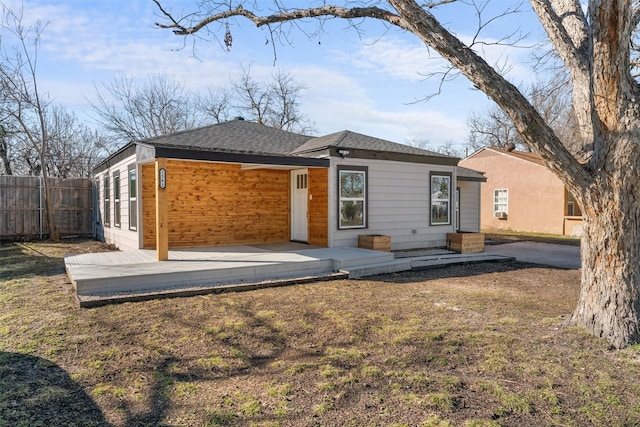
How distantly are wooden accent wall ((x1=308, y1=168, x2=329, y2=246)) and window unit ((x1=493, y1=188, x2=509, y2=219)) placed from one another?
43.8ft

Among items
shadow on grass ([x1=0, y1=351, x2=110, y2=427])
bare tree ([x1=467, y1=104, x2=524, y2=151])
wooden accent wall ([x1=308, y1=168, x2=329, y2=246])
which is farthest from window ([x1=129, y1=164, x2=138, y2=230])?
bare tree ([x1=467, y1=104, x2=524, y2=151])

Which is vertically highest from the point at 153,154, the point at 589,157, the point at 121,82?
Result: the point at 121,82

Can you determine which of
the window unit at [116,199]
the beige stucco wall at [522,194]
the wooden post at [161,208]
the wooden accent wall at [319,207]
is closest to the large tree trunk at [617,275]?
the wooden accent wall at [319,207]

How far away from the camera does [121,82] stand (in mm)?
24000

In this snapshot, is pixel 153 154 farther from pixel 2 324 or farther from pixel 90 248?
pixel 90 248

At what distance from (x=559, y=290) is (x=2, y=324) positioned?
7.81m

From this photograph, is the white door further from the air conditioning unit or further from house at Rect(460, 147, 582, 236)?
the air conditioning unit

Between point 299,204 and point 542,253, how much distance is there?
711 centimetres

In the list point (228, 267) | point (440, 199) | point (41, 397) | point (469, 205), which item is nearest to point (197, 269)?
point (228, 267)

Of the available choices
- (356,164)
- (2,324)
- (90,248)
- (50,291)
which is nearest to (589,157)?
(356,164)

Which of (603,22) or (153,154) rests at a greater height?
(603,22)

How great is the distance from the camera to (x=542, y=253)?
11633 millimetres

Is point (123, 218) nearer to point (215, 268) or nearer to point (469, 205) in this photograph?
point (215, 268)

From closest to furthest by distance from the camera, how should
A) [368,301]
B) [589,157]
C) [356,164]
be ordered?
[589,157] → [368,301] → [356,164]
